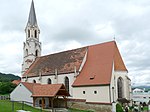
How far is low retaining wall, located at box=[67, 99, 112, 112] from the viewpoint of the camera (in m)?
30.8

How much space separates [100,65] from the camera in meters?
35.5

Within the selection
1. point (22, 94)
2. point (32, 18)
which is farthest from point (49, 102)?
point (32, 18)

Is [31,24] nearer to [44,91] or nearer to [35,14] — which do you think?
[35,14]

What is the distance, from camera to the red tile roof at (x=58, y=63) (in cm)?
3956

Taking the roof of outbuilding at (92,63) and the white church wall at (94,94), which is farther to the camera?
the roof of outbuilding at (92,63)

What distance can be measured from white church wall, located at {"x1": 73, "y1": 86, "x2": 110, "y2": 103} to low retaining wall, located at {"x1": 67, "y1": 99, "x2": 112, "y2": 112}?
2.90ft

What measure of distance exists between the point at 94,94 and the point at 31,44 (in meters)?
27.0

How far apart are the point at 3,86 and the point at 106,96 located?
29628 mm

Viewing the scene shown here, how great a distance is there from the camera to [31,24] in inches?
2168

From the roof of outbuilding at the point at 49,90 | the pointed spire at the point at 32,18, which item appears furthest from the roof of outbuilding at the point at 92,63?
the pointed spire at the point at 32,18

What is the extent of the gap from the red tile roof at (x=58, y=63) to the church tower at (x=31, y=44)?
292 cm

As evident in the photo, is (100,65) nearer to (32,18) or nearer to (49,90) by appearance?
(49,90)

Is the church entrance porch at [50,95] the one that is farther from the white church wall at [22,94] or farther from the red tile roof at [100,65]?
the red tile roof at [100,65]

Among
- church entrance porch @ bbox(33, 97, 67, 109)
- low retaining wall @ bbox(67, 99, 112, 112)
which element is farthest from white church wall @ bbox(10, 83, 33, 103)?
low retaining wall @ bbox(67, 99, 112, 112)
